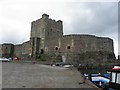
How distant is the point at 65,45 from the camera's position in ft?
164

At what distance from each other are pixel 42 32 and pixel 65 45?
9839 mm

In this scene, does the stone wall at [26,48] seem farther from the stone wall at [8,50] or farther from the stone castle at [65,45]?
the stone wall at [8,50]

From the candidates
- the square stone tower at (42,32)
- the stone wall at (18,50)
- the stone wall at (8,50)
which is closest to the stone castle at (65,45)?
the square stone tower at (42,32)

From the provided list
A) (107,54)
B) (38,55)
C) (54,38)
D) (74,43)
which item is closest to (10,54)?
(38,55)

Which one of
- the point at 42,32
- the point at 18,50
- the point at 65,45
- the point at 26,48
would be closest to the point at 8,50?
the point at 18,50

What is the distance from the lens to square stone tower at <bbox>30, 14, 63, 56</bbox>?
2151 inches

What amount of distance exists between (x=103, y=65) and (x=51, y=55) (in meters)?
14.6

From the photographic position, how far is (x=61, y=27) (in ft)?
199

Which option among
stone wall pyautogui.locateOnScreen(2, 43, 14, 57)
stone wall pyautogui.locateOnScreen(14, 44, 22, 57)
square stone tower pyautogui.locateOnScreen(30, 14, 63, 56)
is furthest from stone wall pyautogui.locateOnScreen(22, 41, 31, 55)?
stone wall pyautogui.locateOnScreen(2, 43, 14, 57)

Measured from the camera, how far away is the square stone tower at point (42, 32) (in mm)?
54625

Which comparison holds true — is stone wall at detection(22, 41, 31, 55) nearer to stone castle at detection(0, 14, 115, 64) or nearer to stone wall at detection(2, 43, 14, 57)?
stone castle at detection(0, 14, 115, 64)

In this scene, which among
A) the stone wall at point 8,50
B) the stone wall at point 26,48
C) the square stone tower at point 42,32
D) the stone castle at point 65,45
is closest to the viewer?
the stone castle at point 65,45

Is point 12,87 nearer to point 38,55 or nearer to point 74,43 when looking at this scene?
point 74,43

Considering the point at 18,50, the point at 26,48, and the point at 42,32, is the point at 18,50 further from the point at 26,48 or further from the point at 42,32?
the point at 42,32
